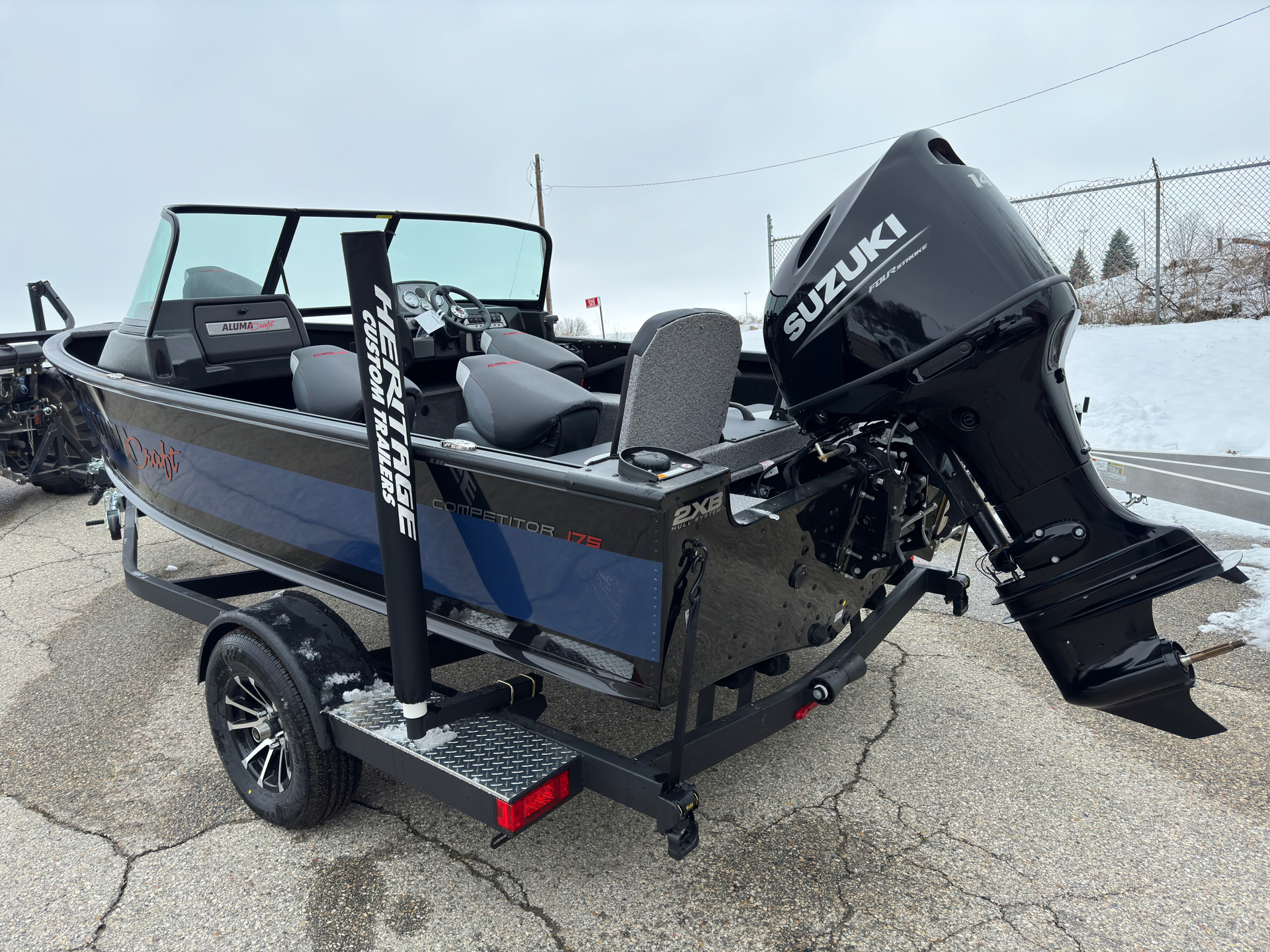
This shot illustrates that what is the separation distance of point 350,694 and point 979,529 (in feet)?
5.91

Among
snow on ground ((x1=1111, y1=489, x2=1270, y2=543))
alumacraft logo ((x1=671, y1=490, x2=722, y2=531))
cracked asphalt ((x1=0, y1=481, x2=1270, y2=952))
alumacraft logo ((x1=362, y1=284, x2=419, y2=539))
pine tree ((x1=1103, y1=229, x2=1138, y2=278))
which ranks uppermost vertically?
pine tree ((x1=1103, y1=229, x2=1138, y2=278))

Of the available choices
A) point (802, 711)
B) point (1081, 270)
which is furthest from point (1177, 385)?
point (802, 711)

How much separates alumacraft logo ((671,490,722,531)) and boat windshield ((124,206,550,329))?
6.07 feet

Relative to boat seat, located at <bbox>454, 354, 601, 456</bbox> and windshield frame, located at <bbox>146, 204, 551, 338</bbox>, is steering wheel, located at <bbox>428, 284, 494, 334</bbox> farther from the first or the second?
boat seat, located at <bbox>454, 354, 601, 456</bbox>

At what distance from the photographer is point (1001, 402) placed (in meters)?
2.03

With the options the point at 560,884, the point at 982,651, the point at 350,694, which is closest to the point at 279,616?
the point at 350,694

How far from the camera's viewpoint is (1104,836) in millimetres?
2367

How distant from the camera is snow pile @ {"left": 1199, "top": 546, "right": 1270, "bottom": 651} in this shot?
3.56 m

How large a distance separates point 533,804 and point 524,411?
113 centimetres

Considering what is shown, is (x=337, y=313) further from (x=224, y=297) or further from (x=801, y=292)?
(x=801, y=292)

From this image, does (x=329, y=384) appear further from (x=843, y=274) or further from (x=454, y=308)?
(x=843, y=274)

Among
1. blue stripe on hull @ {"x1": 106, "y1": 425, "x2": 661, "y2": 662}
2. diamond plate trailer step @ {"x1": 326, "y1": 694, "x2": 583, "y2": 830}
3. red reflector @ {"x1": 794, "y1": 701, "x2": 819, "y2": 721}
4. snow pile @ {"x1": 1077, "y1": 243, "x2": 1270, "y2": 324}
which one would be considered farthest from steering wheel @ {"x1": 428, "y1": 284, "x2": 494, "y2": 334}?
snow pile @ {"x1": 1077, "y1": 243, "x2": 1270, "y2": 324}

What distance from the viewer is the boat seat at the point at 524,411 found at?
249 cm

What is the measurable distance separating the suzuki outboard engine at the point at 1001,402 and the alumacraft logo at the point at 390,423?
1108 mm
